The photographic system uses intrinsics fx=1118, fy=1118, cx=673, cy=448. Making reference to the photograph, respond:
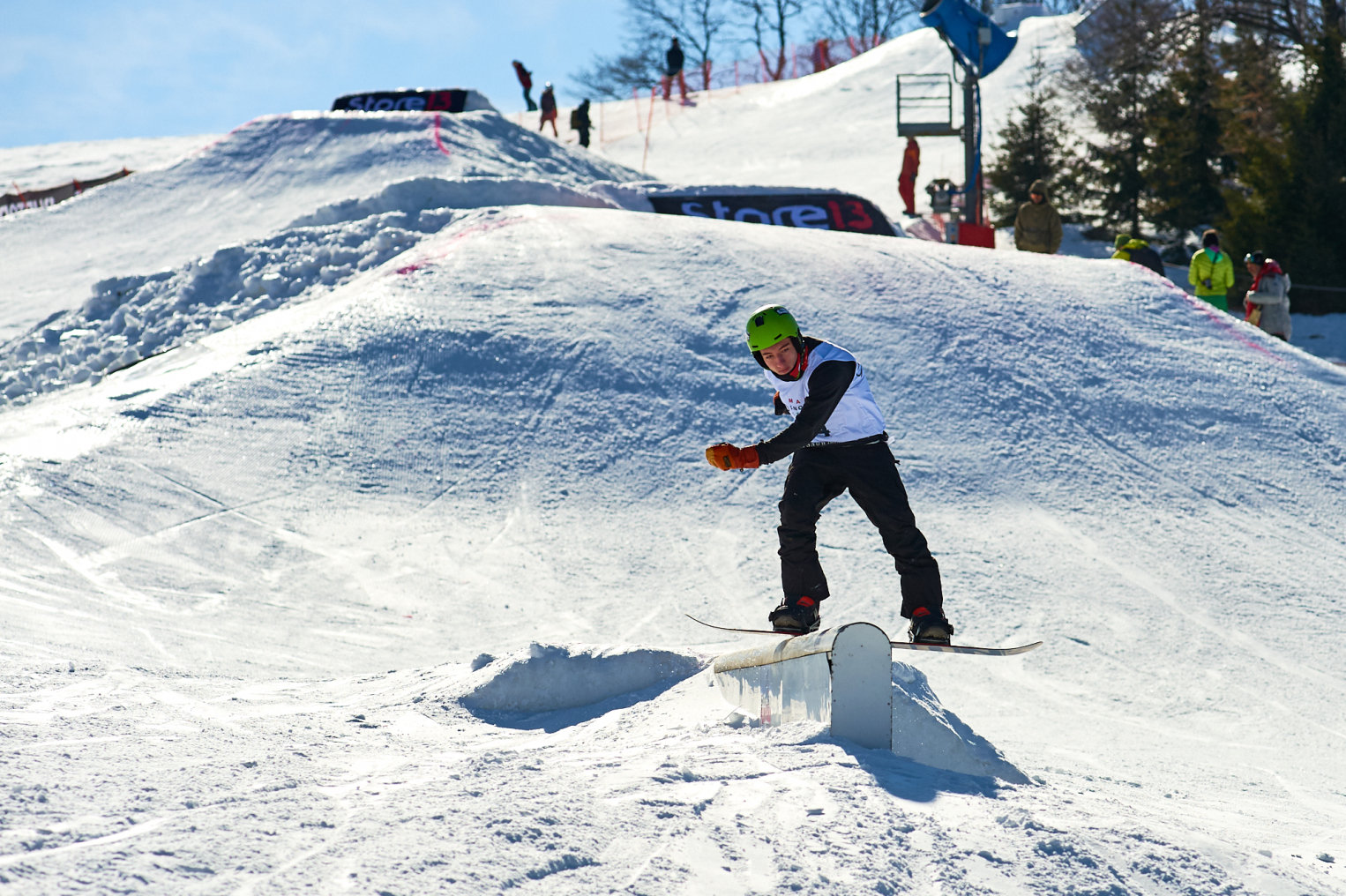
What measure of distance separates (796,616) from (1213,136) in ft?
65.4

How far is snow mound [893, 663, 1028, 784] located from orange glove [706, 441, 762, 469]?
101cm

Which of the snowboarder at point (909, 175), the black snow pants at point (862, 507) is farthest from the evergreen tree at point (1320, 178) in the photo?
the black snow pants at point (862, 507)

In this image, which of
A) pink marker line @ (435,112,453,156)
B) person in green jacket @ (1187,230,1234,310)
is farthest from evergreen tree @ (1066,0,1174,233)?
pink marker line @ (435,112,453,156)

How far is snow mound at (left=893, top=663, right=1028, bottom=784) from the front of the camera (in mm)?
4000

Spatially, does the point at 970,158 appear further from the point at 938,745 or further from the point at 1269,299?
the point at 938,745

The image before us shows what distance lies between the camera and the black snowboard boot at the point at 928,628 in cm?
454

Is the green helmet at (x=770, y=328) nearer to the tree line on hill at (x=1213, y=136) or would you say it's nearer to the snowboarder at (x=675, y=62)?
the tree line on hill at (x=1213, y=136)

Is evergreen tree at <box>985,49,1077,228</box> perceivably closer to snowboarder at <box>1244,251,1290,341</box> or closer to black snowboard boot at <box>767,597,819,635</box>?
snowboarder at <box>1244,251,1290,341</box>

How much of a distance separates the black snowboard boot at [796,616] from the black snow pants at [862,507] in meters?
0.04

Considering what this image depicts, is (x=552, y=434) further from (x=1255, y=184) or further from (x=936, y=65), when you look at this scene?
(x=936, y=65)

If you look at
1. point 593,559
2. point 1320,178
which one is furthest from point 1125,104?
point 593,559

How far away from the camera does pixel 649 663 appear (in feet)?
16.6

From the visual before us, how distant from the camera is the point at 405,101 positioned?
19.9 m

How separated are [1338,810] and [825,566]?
11.8 ft
